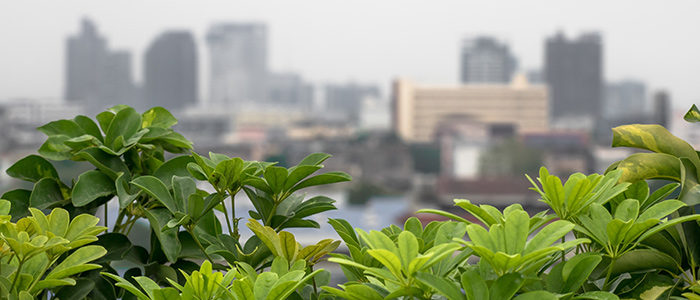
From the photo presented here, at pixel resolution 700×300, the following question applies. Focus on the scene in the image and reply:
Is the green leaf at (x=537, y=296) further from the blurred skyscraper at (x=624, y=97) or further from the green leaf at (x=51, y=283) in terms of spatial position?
the blurred skyscraper at (x=624, y=97)

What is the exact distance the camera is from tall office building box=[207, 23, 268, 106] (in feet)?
137

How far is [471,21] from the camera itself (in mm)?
34812

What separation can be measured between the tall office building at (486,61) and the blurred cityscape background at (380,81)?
0.13 meters

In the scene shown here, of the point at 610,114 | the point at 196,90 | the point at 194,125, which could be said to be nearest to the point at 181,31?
the point at 196,90

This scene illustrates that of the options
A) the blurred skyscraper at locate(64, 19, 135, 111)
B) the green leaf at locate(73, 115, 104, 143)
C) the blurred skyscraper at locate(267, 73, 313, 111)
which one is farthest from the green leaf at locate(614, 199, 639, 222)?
the blurred skyscraper at locate(64, 19, 135, 111)

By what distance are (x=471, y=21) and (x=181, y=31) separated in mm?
17213

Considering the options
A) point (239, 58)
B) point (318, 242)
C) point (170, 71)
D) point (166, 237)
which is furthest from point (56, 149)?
point (239, 58)

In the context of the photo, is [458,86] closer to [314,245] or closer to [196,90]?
[196,90]

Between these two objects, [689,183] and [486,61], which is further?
[486,61]

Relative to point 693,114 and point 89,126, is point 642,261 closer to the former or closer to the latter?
point 693,114

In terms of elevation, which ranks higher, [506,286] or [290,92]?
[506,286]

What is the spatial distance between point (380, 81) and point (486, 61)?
7.82 m

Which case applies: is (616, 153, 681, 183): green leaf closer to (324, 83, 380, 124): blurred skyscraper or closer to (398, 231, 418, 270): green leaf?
(398, 231, 418, 270): green leaf

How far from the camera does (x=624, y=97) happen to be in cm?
3894
